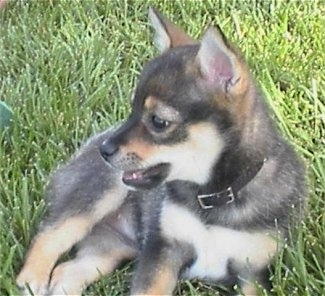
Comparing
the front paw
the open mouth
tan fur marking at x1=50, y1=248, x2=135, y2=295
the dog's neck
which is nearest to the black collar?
the dog's neck

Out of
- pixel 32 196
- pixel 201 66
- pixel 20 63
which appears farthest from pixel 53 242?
pixel 20 63

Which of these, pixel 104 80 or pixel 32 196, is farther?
pixel 104 80

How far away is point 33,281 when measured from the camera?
2996 mm

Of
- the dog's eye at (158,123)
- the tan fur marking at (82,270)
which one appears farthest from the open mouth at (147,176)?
the tan fur marking at (82,270)

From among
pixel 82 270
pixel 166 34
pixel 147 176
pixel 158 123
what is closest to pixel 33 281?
pixel 82 270

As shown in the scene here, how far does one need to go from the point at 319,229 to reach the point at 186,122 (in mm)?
758

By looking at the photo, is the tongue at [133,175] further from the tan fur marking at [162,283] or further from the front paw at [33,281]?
the front paw at [33,281]

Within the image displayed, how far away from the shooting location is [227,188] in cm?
281

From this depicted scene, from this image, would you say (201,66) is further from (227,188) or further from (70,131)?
(70,131)

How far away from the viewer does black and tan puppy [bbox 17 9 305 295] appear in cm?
271

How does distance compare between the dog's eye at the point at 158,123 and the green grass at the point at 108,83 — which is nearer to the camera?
the dog's eye at the point at 158,123

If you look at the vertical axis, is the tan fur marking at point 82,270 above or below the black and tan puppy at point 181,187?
below

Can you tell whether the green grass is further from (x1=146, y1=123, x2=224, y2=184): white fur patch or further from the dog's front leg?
(x1=146, y1=123, x2=224, y2=184): white fur patch

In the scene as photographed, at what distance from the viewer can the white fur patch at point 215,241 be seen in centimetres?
283
